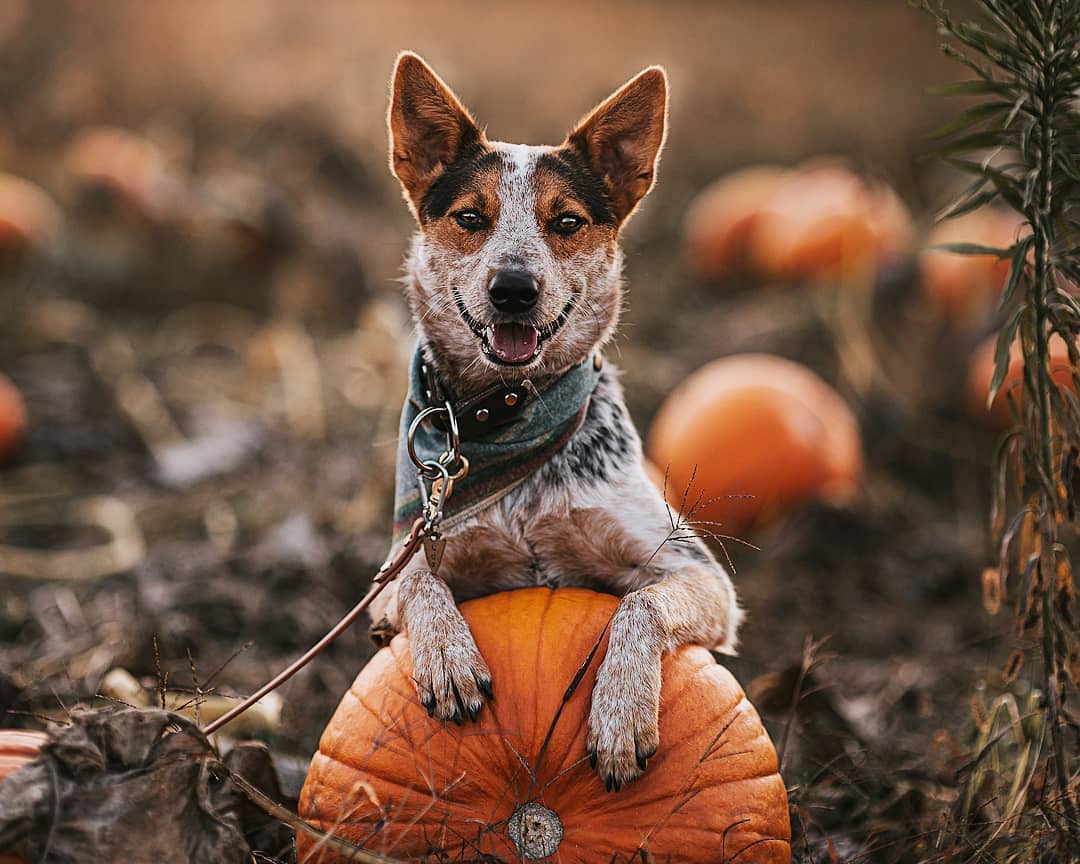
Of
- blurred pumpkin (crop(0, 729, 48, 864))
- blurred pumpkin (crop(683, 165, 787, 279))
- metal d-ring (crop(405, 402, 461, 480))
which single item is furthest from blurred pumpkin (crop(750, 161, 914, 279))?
blurred pumpkin (crop(0, 729, 48, 864))

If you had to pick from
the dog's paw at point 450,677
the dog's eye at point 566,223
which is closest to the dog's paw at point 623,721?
the dog's paw at point 450,677

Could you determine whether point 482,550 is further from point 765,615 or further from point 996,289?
point 996,289

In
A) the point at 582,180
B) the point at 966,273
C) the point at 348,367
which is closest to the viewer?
the point at 582,180

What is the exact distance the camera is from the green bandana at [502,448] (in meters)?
2.85

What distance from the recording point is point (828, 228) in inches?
333

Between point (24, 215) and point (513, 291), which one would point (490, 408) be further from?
point (24, 215)

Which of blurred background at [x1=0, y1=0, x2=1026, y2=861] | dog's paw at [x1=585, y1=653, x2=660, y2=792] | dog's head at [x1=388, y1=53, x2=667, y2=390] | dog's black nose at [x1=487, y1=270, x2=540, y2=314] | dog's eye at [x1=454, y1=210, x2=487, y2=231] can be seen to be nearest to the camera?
dog's paw at [x1=585, y1=653, x2=660, y2=792]

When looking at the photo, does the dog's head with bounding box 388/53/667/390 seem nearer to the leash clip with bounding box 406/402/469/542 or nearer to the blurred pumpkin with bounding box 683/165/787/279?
the leash clip with bounding box 406/402/469/542

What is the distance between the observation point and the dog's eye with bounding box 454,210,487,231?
3008mm

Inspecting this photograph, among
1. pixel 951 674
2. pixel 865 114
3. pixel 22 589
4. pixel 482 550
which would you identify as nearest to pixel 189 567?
pixel 22 589

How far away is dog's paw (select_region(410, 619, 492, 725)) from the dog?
38 millimetres

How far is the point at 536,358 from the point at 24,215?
7274 millimetres

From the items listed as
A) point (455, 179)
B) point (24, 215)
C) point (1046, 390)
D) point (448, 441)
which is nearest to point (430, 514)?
point (448, 441)

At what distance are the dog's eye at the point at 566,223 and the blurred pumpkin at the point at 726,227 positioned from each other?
676 cm
